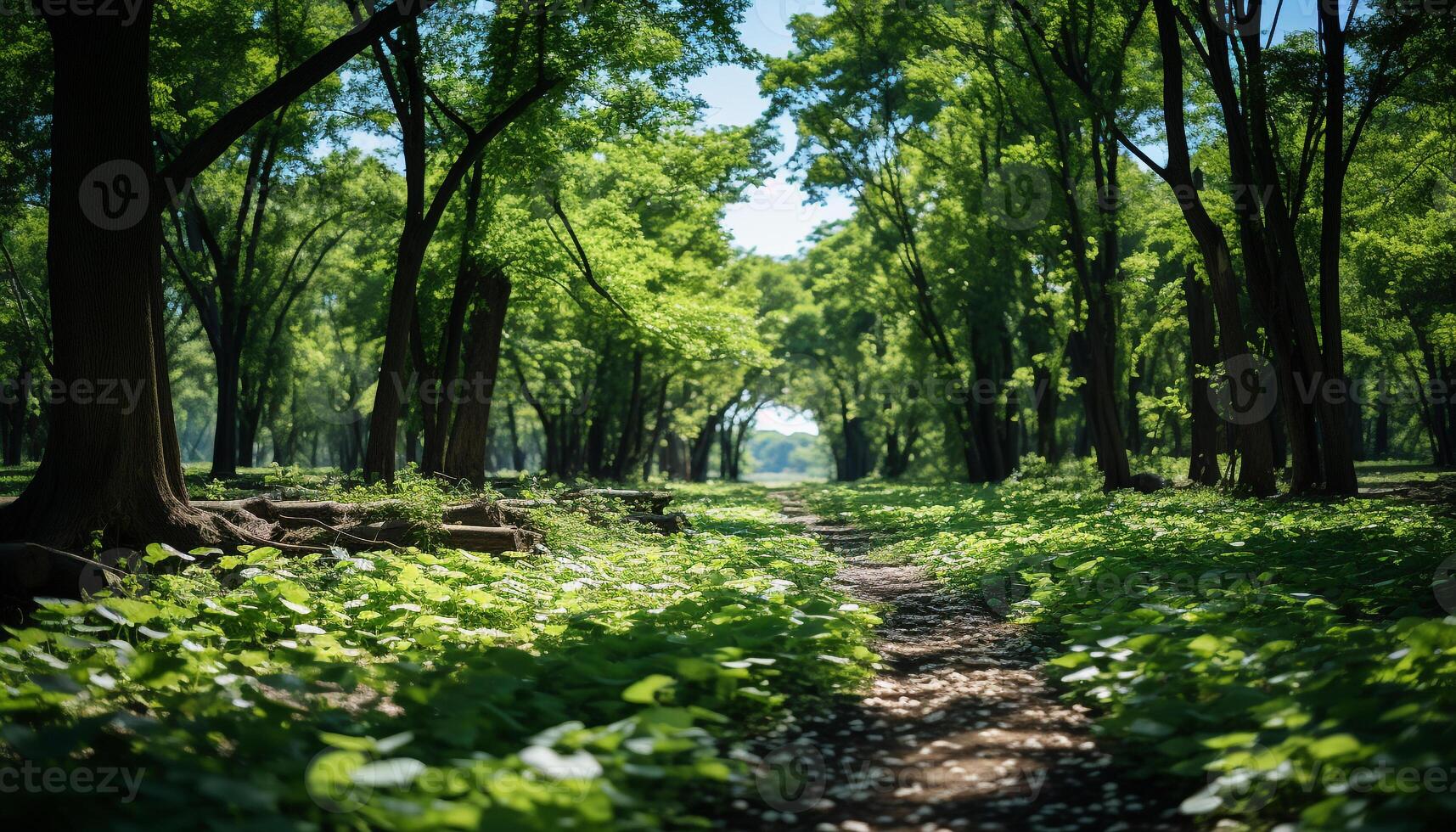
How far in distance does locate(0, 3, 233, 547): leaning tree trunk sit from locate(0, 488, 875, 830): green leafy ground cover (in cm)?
79

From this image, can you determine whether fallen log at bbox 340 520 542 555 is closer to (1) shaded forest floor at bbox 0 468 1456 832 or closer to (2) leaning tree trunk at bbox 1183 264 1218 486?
(1) shaded forest floor at bbox 0 468 1456 832

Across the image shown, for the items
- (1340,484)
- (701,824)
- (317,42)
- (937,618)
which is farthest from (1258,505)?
(317,42)

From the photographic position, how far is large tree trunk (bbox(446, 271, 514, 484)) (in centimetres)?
1881

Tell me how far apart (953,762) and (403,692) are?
2.42 meters

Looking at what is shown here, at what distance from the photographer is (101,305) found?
281 inches

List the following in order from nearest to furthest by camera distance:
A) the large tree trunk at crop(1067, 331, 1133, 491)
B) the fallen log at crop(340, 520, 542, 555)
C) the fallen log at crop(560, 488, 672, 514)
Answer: the fallen log at crop(340, 520, 542, 555) → the fallen log at crop(560, 488, 672, 514) → the large tree trunk at crop(1067, 331, 1133, 491)

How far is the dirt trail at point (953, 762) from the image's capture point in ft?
11.9

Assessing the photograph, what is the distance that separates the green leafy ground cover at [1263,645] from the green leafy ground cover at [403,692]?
1711mm

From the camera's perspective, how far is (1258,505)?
12742 millimetres

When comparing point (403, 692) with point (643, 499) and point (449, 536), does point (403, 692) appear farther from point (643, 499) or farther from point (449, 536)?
point (643, 499)

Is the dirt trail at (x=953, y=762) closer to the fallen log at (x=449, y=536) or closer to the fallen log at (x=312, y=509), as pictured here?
the fallen log at (x=449, y=536)

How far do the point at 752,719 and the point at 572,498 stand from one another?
10.2 m

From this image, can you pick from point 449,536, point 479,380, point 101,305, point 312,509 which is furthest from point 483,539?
point 479,380

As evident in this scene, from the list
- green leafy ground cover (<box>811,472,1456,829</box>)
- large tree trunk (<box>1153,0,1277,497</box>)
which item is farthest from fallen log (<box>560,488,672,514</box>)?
large tree trunk (<box>1153,0,1277,497</box>)
